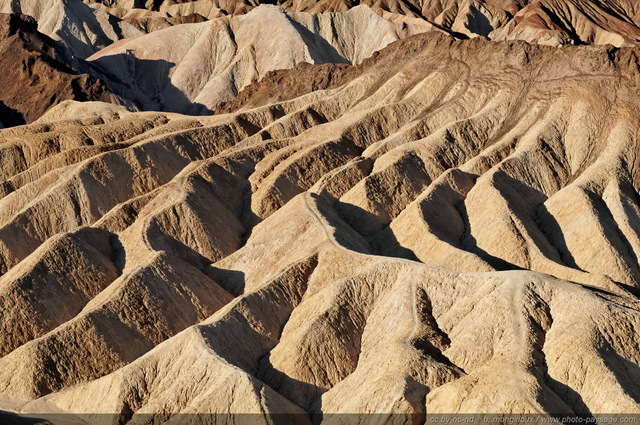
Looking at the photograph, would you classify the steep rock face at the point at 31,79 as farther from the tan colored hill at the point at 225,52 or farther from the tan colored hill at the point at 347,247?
the tan colored hill at the point at 347,247

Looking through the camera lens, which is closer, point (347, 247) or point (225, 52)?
point (347, 247)

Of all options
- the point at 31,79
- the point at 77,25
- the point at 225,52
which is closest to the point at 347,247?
the point at 31,79

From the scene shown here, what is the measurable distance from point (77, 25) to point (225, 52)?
28716 millimetres

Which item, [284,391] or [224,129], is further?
[224,129]

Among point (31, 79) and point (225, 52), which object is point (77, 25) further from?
point (31, 79)

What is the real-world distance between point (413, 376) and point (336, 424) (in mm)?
4341

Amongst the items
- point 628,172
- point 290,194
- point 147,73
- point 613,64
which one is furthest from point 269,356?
point 147,73

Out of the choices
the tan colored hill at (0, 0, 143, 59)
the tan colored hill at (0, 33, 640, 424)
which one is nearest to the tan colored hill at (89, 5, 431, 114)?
the tan colored hill at (0, 0, 143, 59)

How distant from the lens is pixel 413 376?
57.2m

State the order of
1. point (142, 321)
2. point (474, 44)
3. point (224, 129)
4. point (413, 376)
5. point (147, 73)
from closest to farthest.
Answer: point (413, 376), point (142, 321), point (224, 129), point (474, 44), point (147, 73)

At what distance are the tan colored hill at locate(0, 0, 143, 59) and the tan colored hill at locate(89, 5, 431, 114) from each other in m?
8.03

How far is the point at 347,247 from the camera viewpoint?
74375mm

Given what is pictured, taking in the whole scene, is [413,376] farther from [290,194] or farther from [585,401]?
[290,194]

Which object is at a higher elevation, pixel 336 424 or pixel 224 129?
pixel 336 424
